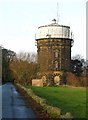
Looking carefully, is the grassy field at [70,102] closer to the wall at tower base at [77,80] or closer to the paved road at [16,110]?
the paved road at [16,110]

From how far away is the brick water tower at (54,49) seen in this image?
8919 cm

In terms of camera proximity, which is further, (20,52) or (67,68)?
(20,52)

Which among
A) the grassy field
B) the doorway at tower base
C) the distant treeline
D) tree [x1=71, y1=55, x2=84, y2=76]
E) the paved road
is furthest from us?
tree [x1=71, y1=55, x2=84, y2=76]

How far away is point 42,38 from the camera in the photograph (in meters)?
89.9

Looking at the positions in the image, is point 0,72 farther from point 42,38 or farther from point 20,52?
point 20,52

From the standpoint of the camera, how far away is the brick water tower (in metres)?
89.2

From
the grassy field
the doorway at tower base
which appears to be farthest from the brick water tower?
the grassy field

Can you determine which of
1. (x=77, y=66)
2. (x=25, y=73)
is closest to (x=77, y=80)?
(x=25, y=73)

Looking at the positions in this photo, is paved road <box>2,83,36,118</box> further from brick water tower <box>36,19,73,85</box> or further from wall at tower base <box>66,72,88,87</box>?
brick water tower <box>36,19,73,85</box>

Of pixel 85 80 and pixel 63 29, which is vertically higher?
pixel 63 29

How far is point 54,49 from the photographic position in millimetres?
89562

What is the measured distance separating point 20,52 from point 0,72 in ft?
72.3

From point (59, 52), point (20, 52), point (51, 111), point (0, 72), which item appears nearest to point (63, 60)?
point (59, 52)

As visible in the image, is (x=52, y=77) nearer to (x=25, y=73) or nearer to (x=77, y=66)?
(x=25, y=73)
